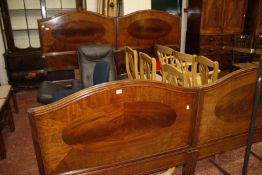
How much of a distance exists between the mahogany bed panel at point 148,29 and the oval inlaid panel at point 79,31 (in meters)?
0.34

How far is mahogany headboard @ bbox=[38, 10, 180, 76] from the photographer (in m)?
3.08

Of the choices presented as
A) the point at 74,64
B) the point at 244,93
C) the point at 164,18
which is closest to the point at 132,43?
the point at 164,18

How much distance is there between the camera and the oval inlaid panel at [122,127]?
1181 millimetres

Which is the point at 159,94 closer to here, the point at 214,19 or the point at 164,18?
the point at 164,18

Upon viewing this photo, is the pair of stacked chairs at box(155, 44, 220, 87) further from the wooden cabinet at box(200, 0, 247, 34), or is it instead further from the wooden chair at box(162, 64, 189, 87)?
the wooden cabinet at box(200, 0, 247, 34)

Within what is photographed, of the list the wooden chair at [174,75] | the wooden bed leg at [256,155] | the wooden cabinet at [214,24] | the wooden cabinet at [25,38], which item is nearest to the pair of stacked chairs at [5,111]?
the wooden cabinet at [25,38]

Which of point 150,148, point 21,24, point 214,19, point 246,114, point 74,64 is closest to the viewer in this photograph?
point 150,148

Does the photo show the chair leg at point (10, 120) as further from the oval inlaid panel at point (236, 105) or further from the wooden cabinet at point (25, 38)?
the oval inlaid panel at point (236, 105)

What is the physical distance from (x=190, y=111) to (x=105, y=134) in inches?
21.9

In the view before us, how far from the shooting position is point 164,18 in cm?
350

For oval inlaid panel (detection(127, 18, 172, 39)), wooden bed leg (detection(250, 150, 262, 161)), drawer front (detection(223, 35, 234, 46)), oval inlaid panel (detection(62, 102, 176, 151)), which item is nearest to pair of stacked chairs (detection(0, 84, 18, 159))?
oval inlaid panel (detection(62, 102, 176, 151))

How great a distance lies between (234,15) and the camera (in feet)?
14.1

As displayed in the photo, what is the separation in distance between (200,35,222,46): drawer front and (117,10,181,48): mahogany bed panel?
30.1 inches

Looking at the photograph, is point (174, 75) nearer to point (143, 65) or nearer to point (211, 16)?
point (143, 65)
